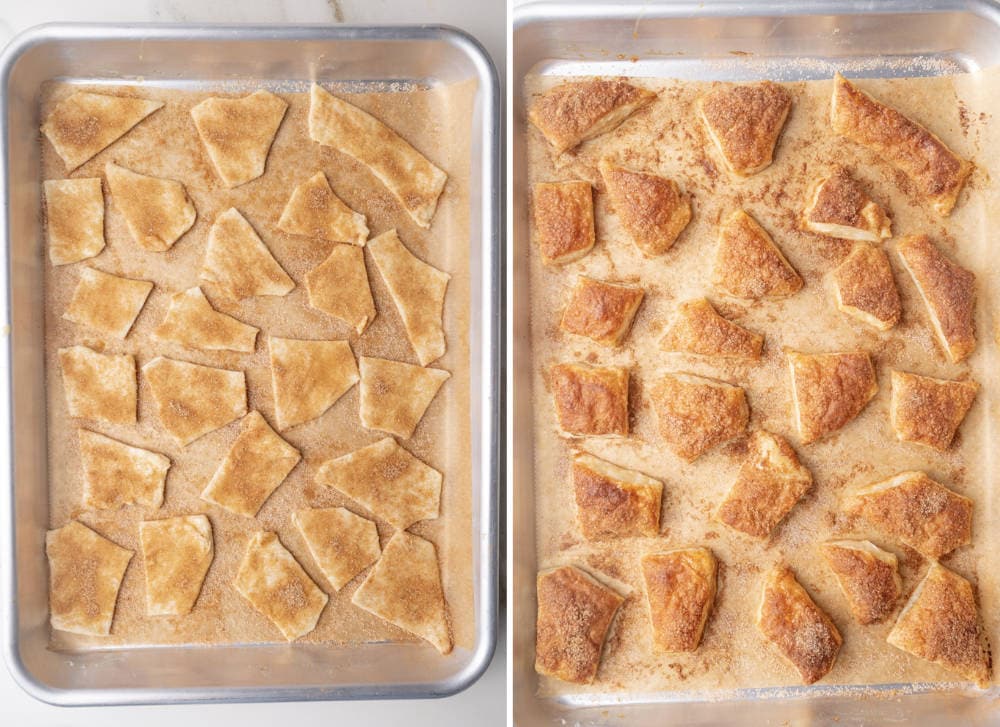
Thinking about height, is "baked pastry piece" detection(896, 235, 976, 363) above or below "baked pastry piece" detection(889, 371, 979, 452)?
above

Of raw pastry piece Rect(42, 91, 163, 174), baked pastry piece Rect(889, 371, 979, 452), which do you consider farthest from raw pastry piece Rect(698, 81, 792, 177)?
raw pastry piece Rect(42, 91, 163, 174)

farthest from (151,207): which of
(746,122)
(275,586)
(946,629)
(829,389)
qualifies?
(946,629)

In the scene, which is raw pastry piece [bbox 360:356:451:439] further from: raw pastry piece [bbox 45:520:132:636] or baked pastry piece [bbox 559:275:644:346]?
raw pastry piece [bbox 45:520:132:636]

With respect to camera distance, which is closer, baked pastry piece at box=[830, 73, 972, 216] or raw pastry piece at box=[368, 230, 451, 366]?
baked pastry piece at box=[830, 73, 972, 216]

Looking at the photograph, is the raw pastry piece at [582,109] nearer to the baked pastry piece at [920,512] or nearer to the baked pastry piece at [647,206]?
the baked pastry piece at [647,206]

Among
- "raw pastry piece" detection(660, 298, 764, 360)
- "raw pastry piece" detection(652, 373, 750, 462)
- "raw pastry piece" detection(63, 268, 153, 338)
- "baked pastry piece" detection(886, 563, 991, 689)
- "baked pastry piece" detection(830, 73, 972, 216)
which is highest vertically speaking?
"baked pastry piece" detection(830, 73, 972, 216)

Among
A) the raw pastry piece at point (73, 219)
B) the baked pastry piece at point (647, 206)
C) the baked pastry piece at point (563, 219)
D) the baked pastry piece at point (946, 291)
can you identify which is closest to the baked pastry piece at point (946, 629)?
the baked pastry piece at point (946, 291)

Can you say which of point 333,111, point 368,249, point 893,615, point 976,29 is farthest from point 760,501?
point 333,111

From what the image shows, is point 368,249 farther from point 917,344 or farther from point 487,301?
point 917,344
